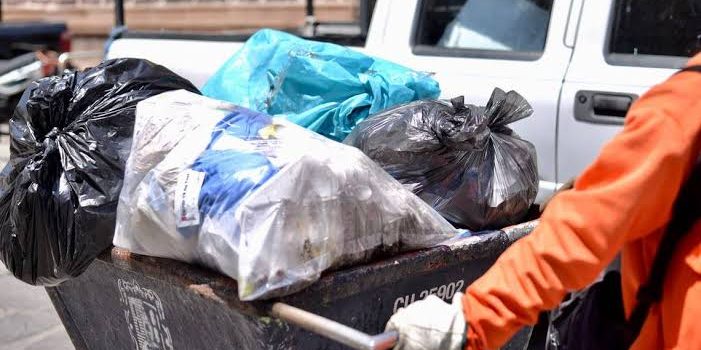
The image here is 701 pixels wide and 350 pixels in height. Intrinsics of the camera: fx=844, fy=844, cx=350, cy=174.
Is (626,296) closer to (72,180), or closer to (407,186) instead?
(407,186)

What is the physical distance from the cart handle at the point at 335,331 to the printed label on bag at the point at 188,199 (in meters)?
0.28

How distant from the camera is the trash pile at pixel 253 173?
1.74m

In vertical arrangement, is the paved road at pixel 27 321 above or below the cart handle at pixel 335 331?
below

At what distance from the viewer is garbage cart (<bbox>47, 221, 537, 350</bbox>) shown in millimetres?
1744

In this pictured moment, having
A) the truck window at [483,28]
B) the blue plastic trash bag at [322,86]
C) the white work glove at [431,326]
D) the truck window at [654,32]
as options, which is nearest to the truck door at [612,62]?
the truck window at [654,32]

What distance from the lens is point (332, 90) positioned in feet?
9.12

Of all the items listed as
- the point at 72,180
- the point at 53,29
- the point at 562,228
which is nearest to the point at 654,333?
the point at 562,228

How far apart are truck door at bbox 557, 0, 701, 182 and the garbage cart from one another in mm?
821

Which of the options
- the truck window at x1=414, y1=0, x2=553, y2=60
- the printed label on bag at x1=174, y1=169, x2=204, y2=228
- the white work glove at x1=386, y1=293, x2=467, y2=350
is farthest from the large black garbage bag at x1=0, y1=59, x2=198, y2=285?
the truck window at x1=414, y1=0, x2=553, y2=60

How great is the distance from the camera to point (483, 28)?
143 inches

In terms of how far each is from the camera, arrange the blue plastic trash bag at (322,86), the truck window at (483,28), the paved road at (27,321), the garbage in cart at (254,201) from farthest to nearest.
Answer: the paved road at (27,321) → the truck window at (483,28) → the blue plastic trash bag at (322,86) → the garbage in cart at (254,201)

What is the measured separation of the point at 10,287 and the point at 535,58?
342cm

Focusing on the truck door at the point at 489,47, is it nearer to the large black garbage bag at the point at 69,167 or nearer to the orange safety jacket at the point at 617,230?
the large black garbage bag at the point at 69,167

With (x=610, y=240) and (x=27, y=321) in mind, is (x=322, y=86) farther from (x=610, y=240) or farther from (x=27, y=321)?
(x=27, y=321)
